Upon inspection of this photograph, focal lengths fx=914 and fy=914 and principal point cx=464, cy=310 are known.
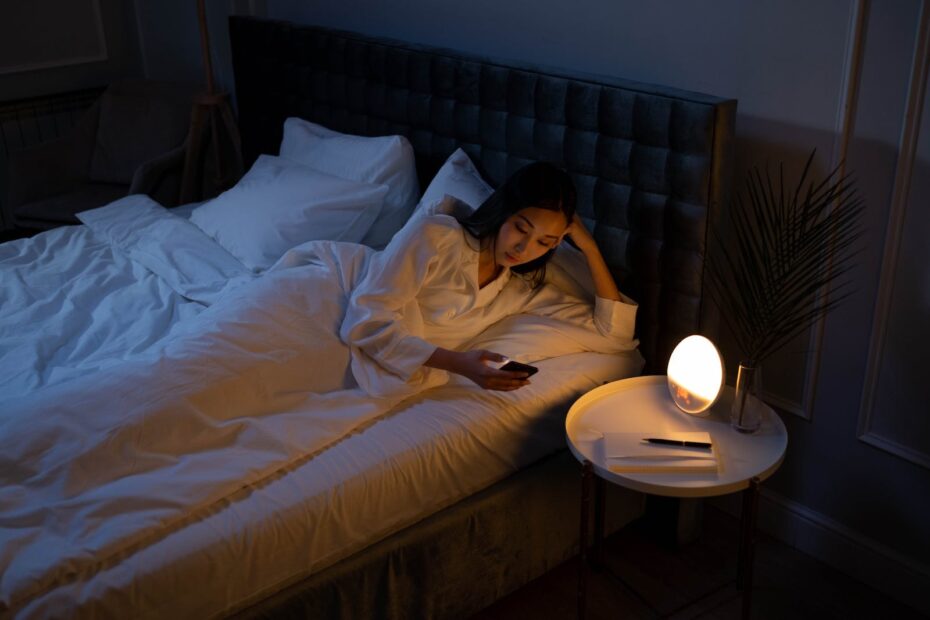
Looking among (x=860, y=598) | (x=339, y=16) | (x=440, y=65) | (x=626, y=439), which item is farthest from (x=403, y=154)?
(x=860, y=598)

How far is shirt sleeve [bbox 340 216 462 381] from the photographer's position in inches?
83.1

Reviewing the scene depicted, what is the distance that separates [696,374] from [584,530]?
0.43 m

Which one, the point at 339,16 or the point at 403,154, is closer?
the point at 403,154

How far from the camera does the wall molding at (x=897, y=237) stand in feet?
6.23

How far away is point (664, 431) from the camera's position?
203 cm

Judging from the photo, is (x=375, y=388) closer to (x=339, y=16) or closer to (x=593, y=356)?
(x=593, y=356)

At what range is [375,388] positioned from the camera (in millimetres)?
2084

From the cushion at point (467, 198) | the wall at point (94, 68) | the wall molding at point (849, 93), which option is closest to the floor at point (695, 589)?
the wall molding at point (849, 93)

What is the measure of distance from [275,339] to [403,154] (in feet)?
3.37

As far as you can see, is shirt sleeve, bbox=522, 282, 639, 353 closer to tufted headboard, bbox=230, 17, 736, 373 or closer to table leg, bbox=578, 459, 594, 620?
tufted headboard, bbox=230, 17, 736, 373

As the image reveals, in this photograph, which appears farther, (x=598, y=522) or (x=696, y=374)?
(x=598, y=522)

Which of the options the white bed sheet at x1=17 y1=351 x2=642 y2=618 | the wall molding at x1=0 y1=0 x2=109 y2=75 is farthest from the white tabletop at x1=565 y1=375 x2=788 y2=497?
the wall molding at x1=0 y1=0 x2=109 y2=75

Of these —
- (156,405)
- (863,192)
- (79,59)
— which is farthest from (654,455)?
(79,59)

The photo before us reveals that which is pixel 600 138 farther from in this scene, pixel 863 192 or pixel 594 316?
pixel 863 192
